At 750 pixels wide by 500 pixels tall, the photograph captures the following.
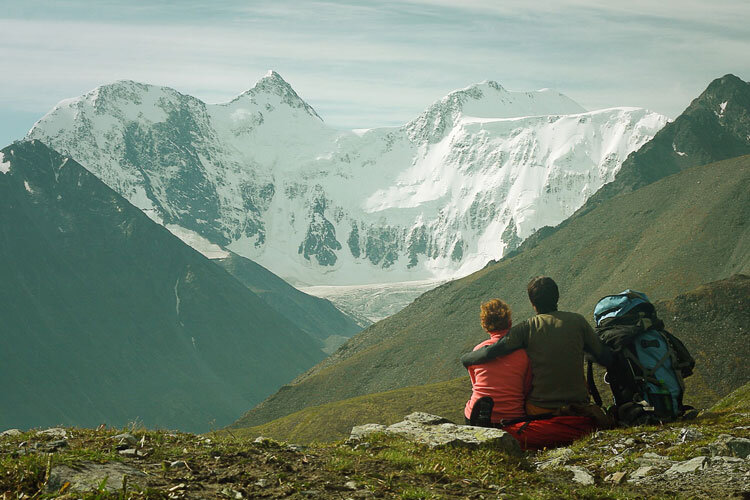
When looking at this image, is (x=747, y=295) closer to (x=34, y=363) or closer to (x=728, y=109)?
(x=728, y=109)

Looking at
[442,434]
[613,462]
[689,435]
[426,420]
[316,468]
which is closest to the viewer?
[316,468]

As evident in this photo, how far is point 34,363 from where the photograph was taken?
637 feet

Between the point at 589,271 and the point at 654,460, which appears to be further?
the point at 589,271

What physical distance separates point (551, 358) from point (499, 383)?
1.09 metres

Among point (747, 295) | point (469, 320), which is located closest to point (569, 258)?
point (469, 320)

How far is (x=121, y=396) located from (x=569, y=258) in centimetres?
13703

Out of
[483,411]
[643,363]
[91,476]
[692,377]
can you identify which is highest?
[643,363]

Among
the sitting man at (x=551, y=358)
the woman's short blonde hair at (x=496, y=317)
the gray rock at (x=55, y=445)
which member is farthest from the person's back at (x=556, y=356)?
the gray rock at (x=55, y=445)

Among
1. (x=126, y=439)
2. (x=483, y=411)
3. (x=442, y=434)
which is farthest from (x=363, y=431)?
(x=126, y=439)

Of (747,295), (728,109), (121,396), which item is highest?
(728,109)

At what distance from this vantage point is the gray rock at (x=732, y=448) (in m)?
11.4

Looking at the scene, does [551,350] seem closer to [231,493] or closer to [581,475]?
[581,475]

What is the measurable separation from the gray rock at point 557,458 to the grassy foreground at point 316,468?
0.24 feet

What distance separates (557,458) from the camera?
12.6m
